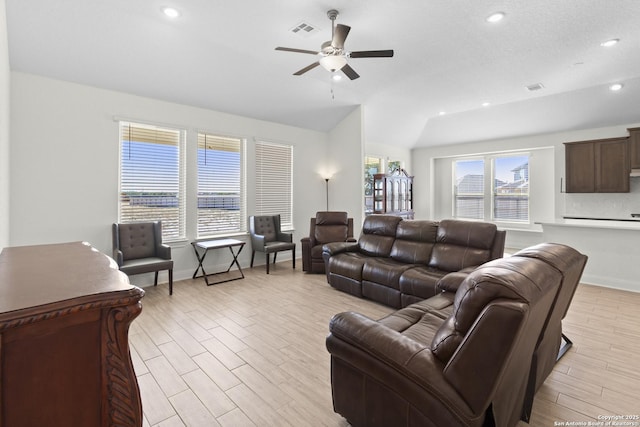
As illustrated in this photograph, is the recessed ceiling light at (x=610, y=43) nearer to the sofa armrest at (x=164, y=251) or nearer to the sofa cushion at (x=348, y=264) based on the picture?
the sofa cushion at (x=348, y=264)

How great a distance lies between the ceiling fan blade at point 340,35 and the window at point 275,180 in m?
3.24

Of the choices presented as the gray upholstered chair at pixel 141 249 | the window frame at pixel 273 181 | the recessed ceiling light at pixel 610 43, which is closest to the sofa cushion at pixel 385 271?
the gray upholstered chair at pixel 141 249

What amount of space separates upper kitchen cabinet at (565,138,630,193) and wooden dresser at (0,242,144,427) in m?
8.01

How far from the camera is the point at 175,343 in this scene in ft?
9.27

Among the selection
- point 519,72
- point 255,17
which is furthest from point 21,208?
point 519,72

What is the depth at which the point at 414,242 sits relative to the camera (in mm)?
4035

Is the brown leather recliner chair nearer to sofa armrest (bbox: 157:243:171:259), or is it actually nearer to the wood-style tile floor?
the wood-style tile floor

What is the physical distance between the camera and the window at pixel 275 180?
235 inches

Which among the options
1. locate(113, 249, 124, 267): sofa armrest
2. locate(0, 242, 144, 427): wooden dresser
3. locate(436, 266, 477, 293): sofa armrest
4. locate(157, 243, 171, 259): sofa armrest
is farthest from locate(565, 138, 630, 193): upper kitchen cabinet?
locate(113, 249, 124, 267): sofa armrest

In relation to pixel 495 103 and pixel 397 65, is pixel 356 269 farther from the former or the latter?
pixel 495 103

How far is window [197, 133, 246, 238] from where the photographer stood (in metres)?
5.24

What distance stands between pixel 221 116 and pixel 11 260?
14.5ft

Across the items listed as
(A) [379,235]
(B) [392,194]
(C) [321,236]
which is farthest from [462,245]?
(B) [392,194]

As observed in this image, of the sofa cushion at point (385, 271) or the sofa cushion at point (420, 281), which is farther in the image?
the sofa cushion at point (385, 271)
